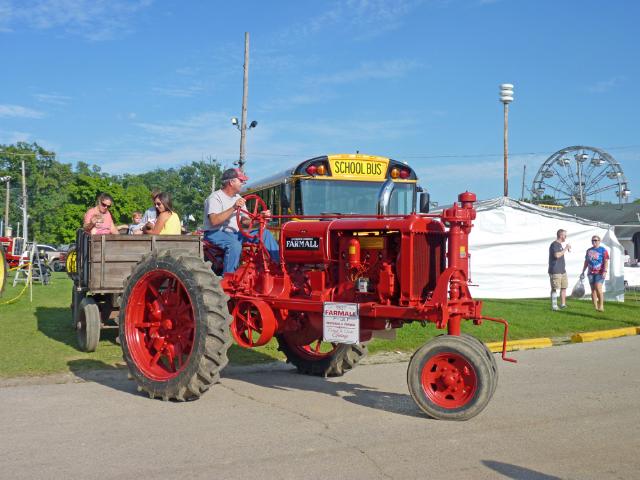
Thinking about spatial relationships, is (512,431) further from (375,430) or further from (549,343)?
(549,343)

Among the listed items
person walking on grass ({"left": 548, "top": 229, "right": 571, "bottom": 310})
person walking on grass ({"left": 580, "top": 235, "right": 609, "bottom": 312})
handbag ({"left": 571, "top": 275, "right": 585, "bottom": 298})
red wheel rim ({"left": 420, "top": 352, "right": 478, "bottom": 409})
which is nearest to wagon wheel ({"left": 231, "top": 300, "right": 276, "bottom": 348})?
red wheel rim ({"left": 420, "top": 352, "right": 478, "bottom": 409})

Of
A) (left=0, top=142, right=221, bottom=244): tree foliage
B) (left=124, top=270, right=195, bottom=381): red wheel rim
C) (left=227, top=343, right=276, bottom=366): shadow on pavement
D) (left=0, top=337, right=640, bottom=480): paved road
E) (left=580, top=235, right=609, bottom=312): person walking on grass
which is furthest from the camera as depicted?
(left=0, top=142, right=221, bottom=244): tree foliage

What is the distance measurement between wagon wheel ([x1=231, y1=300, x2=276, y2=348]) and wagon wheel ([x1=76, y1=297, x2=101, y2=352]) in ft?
8.47

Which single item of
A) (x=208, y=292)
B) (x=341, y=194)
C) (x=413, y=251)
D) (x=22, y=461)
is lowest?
(x=22, y=461)

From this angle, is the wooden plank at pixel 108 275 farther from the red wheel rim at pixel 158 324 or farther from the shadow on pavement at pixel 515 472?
the shadow on pavement at pixel 515 472

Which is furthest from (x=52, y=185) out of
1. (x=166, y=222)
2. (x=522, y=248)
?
(x=166, y=222)

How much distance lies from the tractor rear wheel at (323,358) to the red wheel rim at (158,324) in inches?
53.1

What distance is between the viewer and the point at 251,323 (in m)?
7.14

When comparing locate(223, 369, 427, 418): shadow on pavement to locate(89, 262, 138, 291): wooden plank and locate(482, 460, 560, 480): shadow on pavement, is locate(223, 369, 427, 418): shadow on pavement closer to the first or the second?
locate(482, 460, 560, 480): shadow on pavement

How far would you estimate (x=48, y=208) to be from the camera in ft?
261

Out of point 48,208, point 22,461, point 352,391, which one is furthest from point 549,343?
point 48,208

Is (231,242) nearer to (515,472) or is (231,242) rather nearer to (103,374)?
(103,374)

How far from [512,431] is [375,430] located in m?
1.06

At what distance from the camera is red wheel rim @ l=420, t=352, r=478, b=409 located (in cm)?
590
